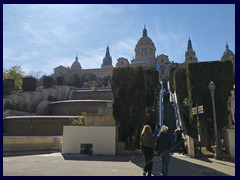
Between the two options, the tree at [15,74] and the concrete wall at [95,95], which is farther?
the tree at [15,74]

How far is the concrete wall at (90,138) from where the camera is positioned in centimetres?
1459

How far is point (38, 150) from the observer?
16641 millimetres

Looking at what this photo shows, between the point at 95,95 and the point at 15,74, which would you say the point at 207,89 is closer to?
the point at 95,95

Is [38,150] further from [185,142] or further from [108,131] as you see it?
[185,142]

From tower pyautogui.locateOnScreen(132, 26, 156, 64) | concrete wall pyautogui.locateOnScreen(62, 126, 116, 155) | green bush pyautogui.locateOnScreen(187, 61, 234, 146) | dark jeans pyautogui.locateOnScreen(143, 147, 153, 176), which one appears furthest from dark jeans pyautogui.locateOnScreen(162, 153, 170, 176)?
tower pyautogui.locateOnScreen(132, 26, 156, 64)

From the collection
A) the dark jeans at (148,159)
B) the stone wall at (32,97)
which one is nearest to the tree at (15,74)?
the stone wall at (32,97)

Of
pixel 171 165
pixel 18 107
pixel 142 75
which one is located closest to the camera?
pixel 171 165

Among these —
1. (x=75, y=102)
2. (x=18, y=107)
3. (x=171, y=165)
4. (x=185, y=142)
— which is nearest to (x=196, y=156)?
(x=185, y=142)

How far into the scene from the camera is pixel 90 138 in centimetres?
1471

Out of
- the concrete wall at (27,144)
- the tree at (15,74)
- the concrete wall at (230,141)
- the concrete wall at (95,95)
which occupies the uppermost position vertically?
the tree at (15,74)

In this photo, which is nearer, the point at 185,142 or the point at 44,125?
the point at 185,142

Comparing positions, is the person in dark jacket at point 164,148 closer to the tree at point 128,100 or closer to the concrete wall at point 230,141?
the concrete wall at point 230,141

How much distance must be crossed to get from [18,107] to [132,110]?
23.6 metres

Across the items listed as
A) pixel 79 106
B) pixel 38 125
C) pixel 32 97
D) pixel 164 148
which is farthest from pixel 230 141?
pixel 32 97
